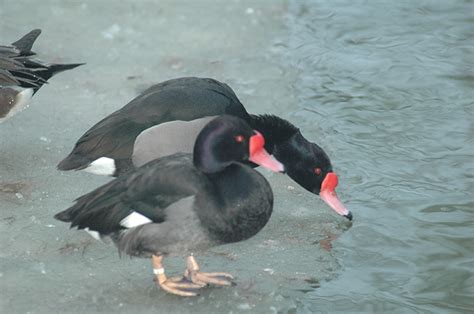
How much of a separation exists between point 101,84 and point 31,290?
319cm

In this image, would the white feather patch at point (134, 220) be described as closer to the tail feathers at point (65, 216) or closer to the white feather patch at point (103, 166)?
the tail feathers at point (65, 216)

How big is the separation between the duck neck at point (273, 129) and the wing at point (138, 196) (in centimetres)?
126

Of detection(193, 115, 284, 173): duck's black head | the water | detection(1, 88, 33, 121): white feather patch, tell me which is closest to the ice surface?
the water

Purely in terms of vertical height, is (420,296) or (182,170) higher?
(182,170)

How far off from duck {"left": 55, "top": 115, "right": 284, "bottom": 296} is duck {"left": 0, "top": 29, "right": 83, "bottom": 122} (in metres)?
1.86

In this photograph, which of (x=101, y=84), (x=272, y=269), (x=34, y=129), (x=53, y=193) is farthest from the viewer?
(x=101, y=84)

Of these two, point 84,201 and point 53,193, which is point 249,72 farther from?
point 84,201

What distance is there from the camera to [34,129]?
22.0 feet

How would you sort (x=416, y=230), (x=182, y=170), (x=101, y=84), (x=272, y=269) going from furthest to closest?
(x=101, y=84) → (x=416, y=230) → (x=272, y=269) → (x=182, y=170)

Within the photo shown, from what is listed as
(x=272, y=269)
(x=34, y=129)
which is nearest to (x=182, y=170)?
(x=272, y=269)

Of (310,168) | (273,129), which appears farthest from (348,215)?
(273,129)

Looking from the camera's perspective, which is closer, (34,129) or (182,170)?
(182,170)

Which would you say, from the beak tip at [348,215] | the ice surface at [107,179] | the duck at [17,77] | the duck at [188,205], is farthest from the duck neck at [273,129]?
the duck at [17,77]

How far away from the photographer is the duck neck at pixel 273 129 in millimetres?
5758
